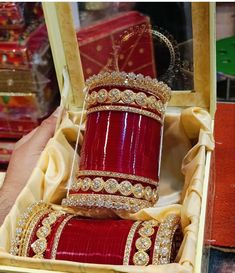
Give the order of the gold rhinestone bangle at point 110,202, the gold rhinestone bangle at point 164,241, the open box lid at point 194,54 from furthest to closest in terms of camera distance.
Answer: the open box lid at point 194,54, the gold rhinestone bangle at point 110,202, the gold rhinestone bangle at point 164,241

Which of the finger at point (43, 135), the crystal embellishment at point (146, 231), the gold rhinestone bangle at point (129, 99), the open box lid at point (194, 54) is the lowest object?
the crystal embellishment at point (146, 231)

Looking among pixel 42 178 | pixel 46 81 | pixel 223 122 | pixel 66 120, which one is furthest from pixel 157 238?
pixel 46 81

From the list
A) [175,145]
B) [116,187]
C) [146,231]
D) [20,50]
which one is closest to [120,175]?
[116,187]

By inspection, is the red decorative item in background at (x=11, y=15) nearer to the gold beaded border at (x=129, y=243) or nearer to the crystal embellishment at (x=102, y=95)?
the crystal embellishment at (x=102, y=95)

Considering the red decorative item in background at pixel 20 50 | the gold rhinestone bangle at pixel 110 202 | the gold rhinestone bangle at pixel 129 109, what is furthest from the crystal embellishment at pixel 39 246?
the red decorative item in background at pixel 20 50

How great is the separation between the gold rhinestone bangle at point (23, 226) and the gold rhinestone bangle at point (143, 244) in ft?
0.68

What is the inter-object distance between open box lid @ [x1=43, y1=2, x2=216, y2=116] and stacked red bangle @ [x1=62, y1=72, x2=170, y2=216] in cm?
14

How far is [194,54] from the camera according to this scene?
3.52 ft

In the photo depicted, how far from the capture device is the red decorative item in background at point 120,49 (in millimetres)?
1099

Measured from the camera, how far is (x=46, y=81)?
1542mm

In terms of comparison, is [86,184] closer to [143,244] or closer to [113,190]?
[113,190]

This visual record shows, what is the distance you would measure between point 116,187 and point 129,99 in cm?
18

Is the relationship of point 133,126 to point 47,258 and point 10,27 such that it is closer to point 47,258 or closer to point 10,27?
point 47,258

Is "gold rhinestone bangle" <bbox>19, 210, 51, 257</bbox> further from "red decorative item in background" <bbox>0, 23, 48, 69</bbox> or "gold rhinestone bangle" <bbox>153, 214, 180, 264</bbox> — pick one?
"red decorative item in background" <bbox>0, 23, 48, 69</bbox>
